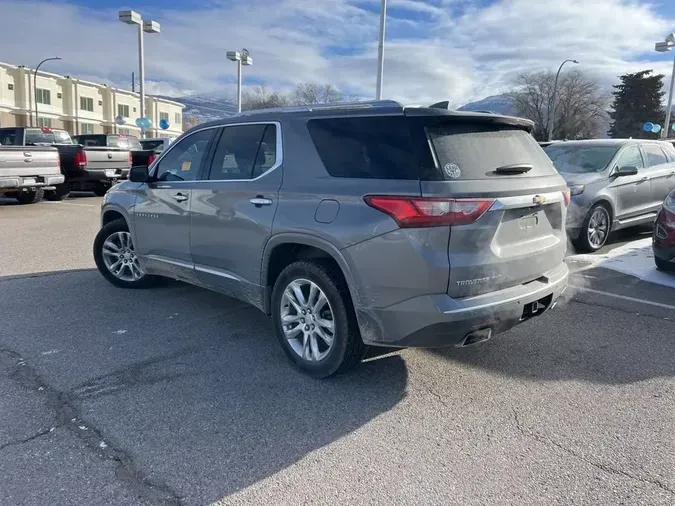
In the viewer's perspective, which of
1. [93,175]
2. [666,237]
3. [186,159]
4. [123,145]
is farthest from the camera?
[123,145]

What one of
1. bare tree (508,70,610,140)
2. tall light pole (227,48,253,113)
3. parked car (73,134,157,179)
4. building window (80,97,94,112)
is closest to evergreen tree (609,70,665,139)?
bare tree (508,70,610,140)

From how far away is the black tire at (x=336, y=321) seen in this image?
3.47 meters

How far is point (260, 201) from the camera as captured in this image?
3936mm

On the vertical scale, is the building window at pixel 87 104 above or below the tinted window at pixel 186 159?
above

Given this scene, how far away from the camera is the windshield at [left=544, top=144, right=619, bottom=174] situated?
8.34 metres

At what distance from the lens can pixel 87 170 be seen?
1430cm

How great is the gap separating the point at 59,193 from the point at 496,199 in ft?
45.7

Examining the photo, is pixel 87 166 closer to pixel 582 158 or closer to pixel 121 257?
pixel 121 257

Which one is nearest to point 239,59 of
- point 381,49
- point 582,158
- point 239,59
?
point 239,59

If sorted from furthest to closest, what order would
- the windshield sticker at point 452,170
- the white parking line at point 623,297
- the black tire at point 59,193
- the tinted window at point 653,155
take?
the black tire at point 59,193 < the tinted window at point 653,155 < the white parking line at point 623,297 < the windshield sticker at point 452,170

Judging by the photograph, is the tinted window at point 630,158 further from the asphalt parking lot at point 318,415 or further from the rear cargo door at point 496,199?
the rear cargo door at point 496,199

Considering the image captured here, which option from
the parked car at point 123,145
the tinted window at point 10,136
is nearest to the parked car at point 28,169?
the parked car at point 123,145

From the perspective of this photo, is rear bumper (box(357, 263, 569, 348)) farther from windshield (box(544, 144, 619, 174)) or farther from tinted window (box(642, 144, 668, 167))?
tinted window (box(642, 144, 668, 167))

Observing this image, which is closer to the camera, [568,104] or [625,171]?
[625,171]
